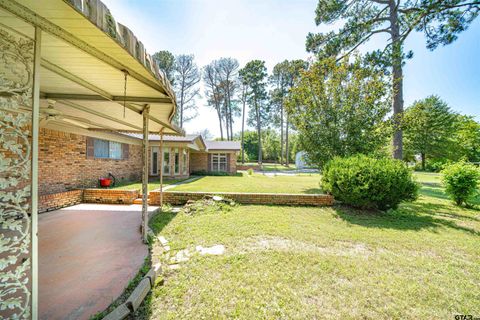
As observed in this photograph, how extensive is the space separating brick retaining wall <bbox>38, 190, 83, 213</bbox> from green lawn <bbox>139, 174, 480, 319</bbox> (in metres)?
3.42

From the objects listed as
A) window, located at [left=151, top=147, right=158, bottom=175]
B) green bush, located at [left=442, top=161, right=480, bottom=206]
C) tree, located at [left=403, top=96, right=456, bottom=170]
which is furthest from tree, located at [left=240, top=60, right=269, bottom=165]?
green bush, located at [left=442, top=161, right=480, bottom=206]

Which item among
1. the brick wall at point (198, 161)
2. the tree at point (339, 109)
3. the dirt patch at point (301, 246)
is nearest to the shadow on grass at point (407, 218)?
the dirt patch at point (301, 246)

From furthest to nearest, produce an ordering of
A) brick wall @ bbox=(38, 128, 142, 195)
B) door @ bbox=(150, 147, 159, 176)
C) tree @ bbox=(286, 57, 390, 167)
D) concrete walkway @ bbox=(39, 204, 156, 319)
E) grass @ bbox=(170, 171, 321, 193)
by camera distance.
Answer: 1. door @ bbox=(150, 147, 159, 176)
2. grass @ bbox=(170, 171, 321, 193)
3. tree @ bbox=(286, 57, 390, 167)
4. brick wall @ bbox=(38, 128, 142, 195)
5. concrete walkway @ bbox=(39, 204, 156, 319)

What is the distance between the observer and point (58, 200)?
20.8 ft

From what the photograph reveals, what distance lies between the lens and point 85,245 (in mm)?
3869

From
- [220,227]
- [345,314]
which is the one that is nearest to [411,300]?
[345,314]

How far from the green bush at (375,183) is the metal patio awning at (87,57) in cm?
595

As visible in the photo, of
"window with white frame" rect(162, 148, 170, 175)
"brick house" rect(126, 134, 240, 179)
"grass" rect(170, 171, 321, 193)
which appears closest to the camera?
"grass" rect(170, 171, 321, 193)

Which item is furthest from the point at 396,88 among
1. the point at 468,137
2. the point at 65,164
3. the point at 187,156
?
the point at 468,137

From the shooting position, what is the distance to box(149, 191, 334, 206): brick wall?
7.42m

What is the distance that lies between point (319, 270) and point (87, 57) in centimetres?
436

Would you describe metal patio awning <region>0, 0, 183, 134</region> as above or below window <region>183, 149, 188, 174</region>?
above

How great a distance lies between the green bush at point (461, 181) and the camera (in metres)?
7.30

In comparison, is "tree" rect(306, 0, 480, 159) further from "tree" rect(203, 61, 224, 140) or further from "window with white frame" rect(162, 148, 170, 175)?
"tree" rect(203, 61, 224, 140)
